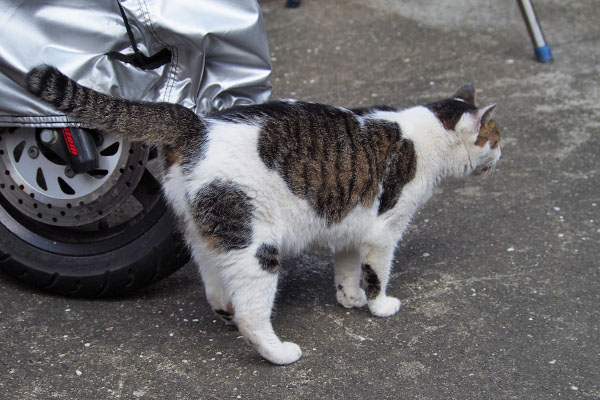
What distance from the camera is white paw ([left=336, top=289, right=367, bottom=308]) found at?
367 centimetres

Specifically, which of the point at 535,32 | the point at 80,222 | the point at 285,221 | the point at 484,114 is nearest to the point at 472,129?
the point at 484,114

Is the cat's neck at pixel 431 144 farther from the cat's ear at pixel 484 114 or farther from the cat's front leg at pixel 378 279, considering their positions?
the cat's front leg at pixel 378 279

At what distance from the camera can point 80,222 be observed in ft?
11.8

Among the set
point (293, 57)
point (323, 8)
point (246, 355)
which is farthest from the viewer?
point (323, 8)

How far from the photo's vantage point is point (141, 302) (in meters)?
3.70

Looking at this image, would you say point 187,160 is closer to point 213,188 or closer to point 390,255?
point 213,188

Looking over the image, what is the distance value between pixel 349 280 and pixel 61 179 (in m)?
1.60

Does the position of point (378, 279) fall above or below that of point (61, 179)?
below

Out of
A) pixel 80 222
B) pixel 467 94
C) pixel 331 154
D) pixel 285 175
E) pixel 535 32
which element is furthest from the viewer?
pixel 535 32

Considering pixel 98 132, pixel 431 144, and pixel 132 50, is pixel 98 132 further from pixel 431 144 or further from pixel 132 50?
pixel 431 144

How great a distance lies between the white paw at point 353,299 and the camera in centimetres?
367

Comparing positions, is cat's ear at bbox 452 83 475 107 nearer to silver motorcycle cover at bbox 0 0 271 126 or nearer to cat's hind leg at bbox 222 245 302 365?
silver motorcycle cover at bbox 0 0 271 126

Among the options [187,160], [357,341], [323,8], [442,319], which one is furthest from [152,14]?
[323,8]

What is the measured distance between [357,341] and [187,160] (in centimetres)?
122
